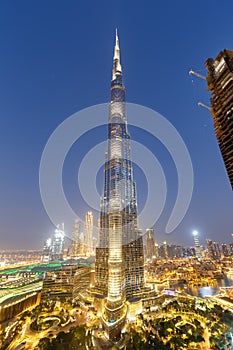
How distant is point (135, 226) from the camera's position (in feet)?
188

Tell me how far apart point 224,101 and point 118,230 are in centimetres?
4210

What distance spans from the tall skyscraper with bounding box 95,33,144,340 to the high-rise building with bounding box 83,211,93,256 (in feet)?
341

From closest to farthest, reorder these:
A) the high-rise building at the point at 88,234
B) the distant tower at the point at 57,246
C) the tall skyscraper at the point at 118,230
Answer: the tall skyscraper at the point at 118,230 → the distant tower at the point at 57,246 → the high-rise building at the point at 88,234

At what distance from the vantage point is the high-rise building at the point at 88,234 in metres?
148

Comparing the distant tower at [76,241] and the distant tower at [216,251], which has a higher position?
the distant tower at [76,241]

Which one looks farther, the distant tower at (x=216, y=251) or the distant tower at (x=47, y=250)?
the distant tower at (x=216, y=251)

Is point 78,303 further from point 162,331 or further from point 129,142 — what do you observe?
point 129,142

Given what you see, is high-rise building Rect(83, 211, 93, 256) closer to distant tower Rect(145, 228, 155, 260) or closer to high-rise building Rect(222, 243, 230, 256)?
distant tower Rect(145, 228, 155, 260)

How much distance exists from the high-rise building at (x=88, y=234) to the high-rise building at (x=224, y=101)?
156726mm

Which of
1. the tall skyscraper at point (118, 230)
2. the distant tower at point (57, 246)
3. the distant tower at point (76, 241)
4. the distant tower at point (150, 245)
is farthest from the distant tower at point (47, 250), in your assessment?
the tall skyscraper at point (118, 230)

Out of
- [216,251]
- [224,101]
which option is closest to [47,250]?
[216,251]

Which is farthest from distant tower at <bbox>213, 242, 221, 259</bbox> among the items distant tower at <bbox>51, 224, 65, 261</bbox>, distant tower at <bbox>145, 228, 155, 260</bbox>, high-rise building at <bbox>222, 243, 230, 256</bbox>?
distant tower at <bbox>51, 224, 65, 261</bbox>

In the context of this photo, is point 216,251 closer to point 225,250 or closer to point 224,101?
point 225,250

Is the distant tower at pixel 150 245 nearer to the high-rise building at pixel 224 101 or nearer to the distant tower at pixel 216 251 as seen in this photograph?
the distant tower at pixel 216 251
